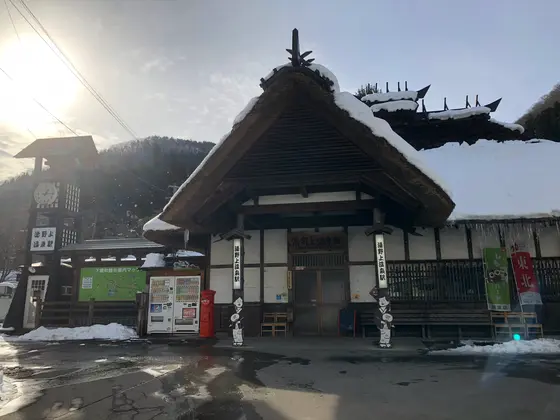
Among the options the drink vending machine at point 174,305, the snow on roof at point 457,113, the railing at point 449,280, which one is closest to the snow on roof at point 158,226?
the drink vending machine at point 174,305

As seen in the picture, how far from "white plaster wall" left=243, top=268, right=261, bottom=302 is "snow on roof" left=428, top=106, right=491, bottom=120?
865 cm

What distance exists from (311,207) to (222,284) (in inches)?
175

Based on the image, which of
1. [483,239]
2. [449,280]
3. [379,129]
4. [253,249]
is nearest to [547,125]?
[483,239]

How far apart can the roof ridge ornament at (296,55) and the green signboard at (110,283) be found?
13.4 metres

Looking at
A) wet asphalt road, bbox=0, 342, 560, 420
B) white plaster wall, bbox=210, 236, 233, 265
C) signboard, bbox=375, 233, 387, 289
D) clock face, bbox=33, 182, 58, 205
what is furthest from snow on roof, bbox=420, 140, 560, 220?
clock face, bbox=33, 182, 58, 205

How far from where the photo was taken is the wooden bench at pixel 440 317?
447 inches

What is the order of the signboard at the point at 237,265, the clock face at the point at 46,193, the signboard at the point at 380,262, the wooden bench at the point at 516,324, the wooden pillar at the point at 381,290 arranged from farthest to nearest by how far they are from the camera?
the clock face at the point at 46,193, the wooden bench at the point at 516,324, the signboard at the point at 237,265, the signboard at the point at 380,262, the wooden pillar at the point at 381,290

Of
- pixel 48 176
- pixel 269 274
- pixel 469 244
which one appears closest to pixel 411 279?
pixel 469 244

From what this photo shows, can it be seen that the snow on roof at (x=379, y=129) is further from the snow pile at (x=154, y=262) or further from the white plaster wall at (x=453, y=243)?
the snow pile at (x=154, y=262)

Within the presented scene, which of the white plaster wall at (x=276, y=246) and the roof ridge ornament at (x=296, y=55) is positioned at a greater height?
the roof ridge ornament at (x=296, y=55)

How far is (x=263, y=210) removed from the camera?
11.0m

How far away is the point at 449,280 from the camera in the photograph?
39.3ft

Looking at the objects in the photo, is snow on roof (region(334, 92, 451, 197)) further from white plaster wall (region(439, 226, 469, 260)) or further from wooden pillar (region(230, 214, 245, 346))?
wooden pillar (region(230, 214, 245, 346))

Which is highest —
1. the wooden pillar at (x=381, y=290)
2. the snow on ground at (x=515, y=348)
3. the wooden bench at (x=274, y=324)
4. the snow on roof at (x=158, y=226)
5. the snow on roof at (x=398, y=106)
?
the snow on roof at (x=398, y=106)
